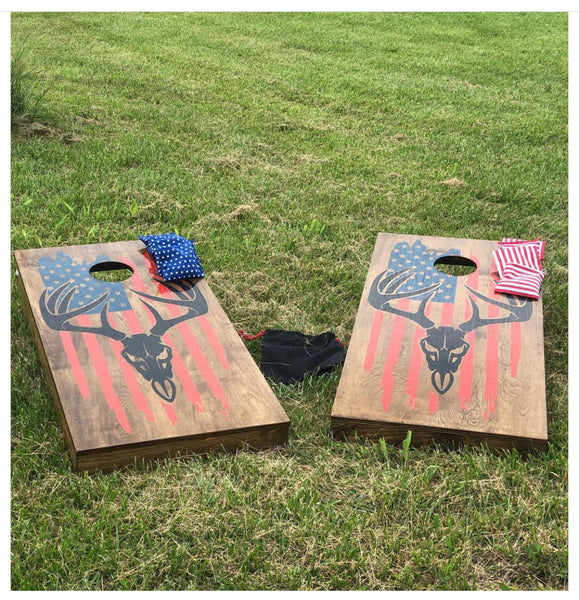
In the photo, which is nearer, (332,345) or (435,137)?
(332,345)

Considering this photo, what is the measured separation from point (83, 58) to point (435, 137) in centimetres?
336

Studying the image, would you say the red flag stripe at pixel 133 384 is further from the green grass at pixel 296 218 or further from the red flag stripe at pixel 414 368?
the red flag stripe at pixel 414 368

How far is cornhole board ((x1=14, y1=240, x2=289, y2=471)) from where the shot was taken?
90.0 inches

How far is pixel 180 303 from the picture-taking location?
9.51 ft

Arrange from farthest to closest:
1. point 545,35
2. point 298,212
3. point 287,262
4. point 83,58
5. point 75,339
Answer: point 545,35, point 83,58, point 298,212, point 287,262, point 75,339

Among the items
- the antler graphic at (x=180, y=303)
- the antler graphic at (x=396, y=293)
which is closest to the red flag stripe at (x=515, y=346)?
the antler graphic at (x=396, y=293)

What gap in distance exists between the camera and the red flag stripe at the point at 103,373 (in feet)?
7.61

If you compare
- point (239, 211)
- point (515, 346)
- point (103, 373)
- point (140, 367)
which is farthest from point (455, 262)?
point (103, 373)

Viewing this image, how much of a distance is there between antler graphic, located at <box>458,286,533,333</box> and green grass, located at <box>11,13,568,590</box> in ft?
0.76

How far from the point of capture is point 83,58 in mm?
6684

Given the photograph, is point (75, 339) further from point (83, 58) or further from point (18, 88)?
point (83, 58)

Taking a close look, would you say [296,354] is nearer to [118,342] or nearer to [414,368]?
[414,368]

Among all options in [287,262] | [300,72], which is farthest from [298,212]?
[300,72]

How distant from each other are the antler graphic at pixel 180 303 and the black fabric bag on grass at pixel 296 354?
0.98 feet
